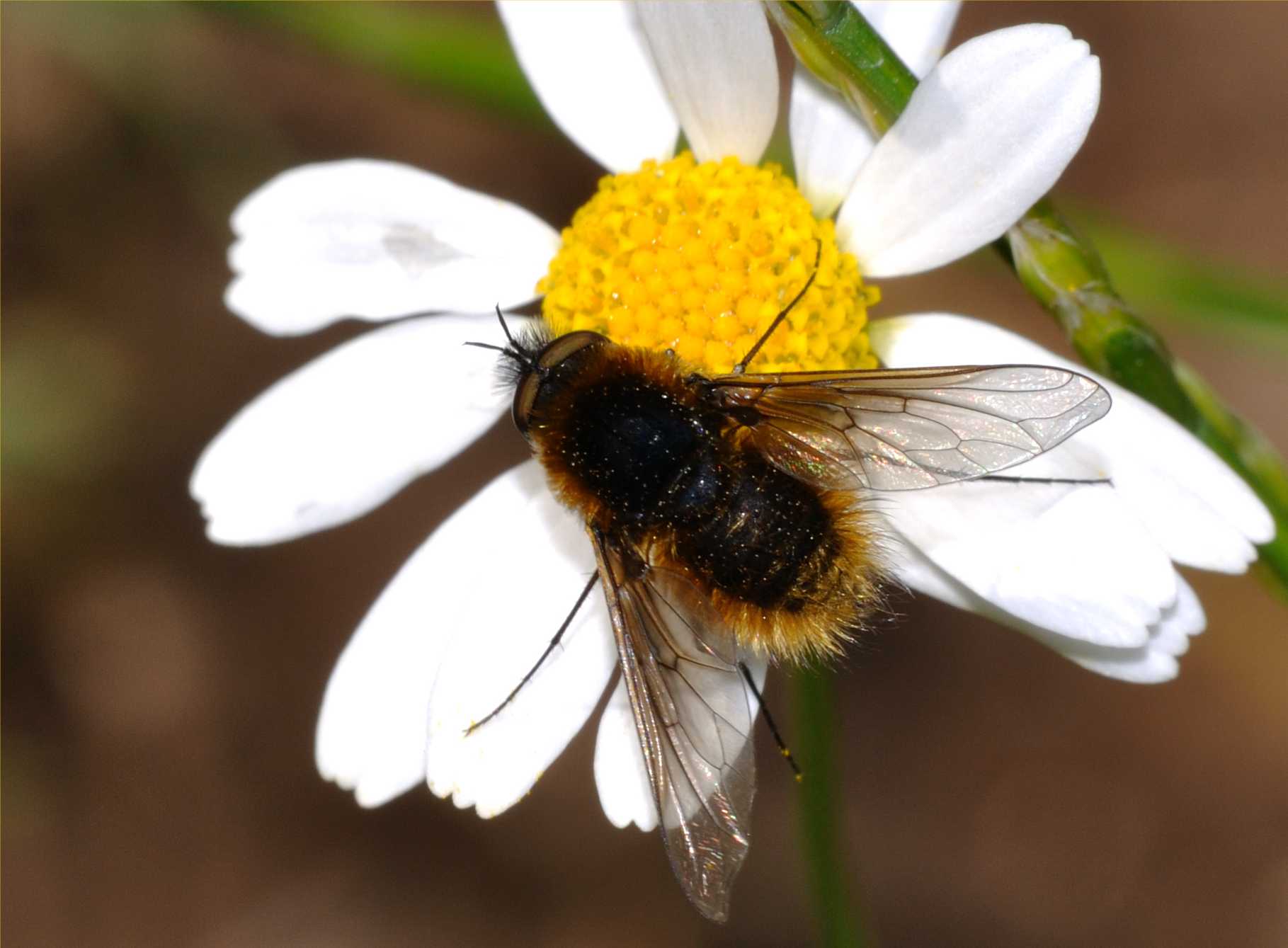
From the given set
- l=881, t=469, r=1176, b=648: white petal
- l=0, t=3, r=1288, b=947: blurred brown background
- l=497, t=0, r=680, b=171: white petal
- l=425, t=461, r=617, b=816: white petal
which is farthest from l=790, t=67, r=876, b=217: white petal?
l=0, t=3, r=1288, b=947: blurred brown background

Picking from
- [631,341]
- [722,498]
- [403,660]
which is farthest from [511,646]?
[631,341]

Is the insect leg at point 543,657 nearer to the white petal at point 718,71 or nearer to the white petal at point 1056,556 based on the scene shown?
the white petal at point 1056,556

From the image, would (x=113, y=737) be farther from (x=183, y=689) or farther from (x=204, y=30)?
(x=204, y=30)

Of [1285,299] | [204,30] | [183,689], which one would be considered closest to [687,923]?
[183,689]

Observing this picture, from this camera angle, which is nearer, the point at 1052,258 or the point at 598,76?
the point at 1052,258

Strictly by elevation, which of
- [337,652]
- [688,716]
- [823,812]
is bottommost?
[337,652]

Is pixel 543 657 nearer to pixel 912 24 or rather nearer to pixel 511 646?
pixel 511 646

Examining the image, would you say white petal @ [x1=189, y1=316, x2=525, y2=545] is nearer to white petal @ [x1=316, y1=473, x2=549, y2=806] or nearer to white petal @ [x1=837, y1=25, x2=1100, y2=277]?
white petal @ [x1=316, y1=473, x2=549, y2=806]
